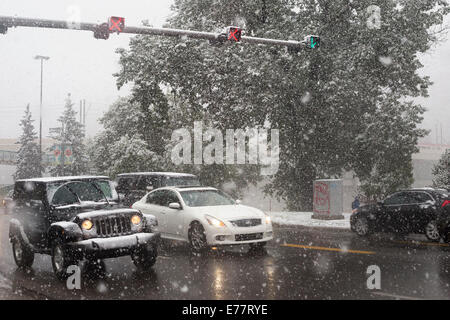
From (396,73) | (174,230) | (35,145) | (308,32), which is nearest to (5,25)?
(174,230)

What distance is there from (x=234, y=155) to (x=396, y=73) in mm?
11051

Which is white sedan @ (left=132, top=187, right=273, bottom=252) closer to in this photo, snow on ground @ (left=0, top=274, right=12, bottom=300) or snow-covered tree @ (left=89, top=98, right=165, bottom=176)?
snow on ground @ (left=0, top=274, right=12, bottom=300)

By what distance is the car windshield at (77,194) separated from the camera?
10531 millimetres

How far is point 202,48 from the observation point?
25656 millimetres

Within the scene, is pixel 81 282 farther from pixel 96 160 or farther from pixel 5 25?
pixel 96 160

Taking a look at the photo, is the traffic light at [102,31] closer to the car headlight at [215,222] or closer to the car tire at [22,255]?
the car headlight at [215,222]

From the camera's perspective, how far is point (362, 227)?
17.0 metres

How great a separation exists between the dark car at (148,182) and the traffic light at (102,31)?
5.54 metres

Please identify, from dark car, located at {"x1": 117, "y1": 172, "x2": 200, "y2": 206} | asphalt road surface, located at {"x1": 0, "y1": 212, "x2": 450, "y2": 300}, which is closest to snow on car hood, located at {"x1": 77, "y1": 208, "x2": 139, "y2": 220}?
asphalt road surface, located at {"x1": 0, "y1": 212, "x2": 450, "y2": 300}

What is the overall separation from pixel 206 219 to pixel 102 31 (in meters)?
5.91

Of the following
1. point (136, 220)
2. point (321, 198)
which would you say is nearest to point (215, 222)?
point (136, 220)

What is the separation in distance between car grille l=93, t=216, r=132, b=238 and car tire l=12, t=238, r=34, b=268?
2149mm

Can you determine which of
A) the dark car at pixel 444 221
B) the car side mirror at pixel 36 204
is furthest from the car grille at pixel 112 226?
the dark car at pixel 444 221

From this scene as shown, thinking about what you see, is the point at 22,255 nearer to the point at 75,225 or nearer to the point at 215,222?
the point at 75,225
